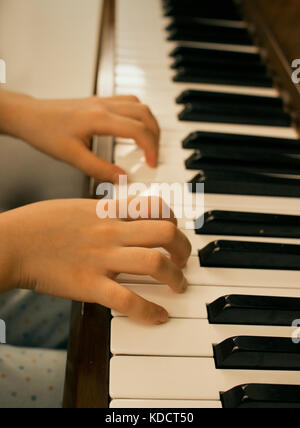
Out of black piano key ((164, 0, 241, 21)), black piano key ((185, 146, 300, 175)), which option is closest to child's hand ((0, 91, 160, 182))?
black piano key ((185, 146, 300, 175))

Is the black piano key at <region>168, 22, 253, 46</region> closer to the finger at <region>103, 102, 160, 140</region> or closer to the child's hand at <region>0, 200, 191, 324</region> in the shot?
the finger at <region>103, 102, 160, 140</region>

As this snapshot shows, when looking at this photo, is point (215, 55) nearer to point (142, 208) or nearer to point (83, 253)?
point (142, 208)

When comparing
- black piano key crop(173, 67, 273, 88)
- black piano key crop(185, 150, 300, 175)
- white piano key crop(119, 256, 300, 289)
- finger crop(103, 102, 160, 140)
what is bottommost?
white piano key crop(119, 256, 300, 289)

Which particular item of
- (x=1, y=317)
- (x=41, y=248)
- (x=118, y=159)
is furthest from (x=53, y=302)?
(x=118, y=159)

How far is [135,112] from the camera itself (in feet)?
3.26

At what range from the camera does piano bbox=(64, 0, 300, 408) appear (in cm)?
63

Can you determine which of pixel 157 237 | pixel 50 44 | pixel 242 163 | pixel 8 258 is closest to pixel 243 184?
pixel 242 163

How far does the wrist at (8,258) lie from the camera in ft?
2.34

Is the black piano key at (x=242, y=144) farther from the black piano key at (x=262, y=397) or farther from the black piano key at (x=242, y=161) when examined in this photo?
the black piano key at (x=262, y=397)

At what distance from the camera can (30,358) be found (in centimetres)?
82

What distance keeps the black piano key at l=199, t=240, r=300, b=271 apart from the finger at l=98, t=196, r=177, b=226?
10cm

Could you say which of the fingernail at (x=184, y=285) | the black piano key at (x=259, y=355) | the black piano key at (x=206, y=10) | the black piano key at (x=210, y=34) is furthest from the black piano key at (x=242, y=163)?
the black piano key at (x=206, y=10)

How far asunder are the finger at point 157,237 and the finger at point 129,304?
9cm

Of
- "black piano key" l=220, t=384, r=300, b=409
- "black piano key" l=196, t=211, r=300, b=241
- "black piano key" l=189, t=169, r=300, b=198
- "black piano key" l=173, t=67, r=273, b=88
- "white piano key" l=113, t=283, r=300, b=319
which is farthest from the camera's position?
"black piano key" l=173, t=67, r=273, b=88
